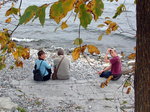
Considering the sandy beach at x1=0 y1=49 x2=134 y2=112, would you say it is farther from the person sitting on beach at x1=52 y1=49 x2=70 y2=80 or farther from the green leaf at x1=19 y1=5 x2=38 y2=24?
the green leaf at x1=19 y1=5 x2=38 y2=24

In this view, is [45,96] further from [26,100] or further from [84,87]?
[84,87]

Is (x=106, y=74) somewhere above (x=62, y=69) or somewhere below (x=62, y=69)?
below

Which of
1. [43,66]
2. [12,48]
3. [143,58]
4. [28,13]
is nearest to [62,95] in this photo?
[43,66]

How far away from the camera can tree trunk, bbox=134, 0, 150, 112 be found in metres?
2.38

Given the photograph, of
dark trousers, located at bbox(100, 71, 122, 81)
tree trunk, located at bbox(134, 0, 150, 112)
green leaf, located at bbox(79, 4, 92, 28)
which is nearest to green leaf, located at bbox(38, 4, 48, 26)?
green leaf, located at bbox(79, 4, 92, 28)

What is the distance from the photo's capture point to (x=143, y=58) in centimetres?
246

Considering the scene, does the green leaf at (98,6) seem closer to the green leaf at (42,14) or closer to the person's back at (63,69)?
the green leaf at (42,14)

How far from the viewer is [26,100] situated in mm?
7727

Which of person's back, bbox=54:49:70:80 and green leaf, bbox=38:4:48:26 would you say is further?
person's back, bbox=54:49:70:80

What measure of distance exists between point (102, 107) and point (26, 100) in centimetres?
166

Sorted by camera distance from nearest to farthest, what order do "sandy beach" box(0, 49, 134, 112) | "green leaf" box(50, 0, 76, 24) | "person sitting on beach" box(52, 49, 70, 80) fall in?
"green leaf" box(50, 0, 76, 24) < "sandy beach" box(0, 49, 134, 112) < "person sitting on beach" box(52, 49, 70, 80)

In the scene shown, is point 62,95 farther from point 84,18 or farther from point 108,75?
point 84,18

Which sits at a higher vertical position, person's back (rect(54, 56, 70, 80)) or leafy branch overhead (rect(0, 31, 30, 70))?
leafy branch overhead (rect(0, 31, 30, 70))

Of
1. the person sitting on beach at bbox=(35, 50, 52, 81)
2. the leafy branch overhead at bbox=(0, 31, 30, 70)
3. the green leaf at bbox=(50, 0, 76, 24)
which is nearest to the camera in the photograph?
the green leaf at bbox=(50, 0, 76, 24)
